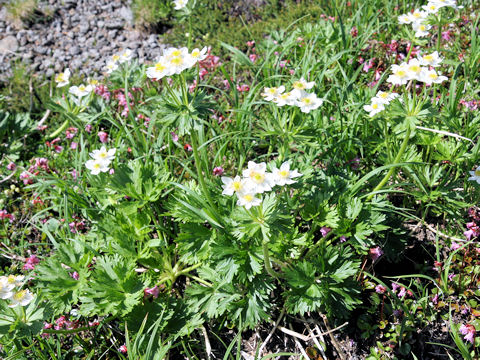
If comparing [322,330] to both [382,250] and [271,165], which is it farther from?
[271,165]

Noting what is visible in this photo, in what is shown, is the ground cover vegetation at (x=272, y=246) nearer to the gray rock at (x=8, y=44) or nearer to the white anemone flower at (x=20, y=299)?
the white anemone flower at (x=20, y=299)

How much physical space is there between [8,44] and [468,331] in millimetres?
5273

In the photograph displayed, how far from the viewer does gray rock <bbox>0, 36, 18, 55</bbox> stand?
15.8ft

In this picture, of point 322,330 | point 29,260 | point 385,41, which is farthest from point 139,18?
point 322,330

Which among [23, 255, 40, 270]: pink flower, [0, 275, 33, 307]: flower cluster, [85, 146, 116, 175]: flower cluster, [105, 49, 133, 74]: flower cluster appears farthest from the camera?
[105, 49, 133, 74]: flower cluster

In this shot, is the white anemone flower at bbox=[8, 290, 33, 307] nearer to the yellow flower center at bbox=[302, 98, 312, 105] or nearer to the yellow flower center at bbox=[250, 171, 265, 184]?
the yellow flower center at bbox=[250, 171, 265, 184]

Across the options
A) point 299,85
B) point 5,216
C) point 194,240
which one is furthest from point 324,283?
point 5,216

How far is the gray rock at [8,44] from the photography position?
15.8 ft

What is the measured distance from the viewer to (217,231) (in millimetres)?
2377

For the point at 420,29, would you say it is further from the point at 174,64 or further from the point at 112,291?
the point at 112,291

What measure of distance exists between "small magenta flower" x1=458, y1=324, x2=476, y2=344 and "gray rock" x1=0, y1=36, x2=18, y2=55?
16.7 ft

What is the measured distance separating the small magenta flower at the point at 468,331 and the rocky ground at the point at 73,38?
12.6 feet

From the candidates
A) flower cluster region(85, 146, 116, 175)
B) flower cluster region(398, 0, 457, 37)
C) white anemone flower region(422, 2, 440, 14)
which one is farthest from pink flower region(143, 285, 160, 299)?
white anemone flower region(422, 2, 440, 14)

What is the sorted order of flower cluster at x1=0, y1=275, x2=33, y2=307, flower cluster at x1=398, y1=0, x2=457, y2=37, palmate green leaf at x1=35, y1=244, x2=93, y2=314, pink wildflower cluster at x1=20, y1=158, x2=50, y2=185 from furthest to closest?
1. pink wildflower cluster at x1=20, y1=158, x2=50, y2=185
2. flower cluster at x1=398, y1=0, x2=457, y2=37
3. palmate green leaf at x1=35, y1=244, x2=93, y2=314
4. flower cluster at x1=0, y1=275, x2=33, y2=307
